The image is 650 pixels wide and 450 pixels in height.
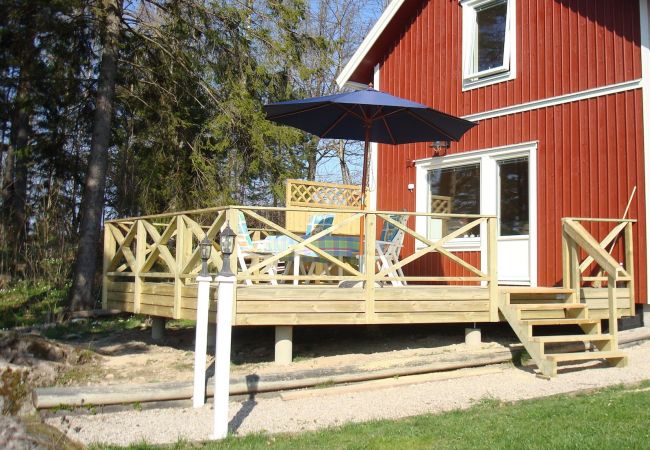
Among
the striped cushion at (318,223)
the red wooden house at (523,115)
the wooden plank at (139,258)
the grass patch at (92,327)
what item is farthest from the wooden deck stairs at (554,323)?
the grass patch at (92,327)

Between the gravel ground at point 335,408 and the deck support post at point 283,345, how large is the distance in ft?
3.38

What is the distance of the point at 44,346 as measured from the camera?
7188 millimetres

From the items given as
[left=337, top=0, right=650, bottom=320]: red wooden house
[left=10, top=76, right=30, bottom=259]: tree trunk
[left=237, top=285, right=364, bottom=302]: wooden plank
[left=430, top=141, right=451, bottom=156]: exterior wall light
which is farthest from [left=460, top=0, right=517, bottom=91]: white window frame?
[left=10, top=76, right=30, bottom=259]: tree trunk

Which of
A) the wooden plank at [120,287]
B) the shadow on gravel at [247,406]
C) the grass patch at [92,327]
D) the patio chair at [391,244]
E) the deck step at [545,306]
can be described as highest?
the patio chair at [391,244]

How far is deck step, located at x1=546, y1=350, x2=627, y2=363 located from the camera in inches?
267

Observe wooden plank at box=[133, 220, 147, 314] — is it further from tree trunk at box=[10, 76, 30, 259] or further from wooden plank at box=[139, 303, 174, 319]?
tree trunk at box=[10, 76, 30, 259]

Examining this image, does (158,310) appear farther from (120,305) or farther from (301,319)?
(301,319)

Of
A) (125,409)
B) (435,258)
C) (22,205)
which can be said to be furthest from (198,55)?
(125,409)

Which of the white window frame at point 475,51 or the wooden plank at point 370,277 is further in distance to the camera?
the white window frame at point 475,51

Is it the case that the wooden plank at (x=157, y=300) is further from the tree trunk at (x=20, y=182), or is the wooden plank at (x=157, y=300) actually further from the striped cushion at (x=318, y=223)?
the tree trunk at (x=20, y=182)

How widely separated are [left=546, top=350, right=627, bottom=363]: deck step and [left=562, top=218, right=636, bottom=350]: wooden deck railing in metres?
0.14

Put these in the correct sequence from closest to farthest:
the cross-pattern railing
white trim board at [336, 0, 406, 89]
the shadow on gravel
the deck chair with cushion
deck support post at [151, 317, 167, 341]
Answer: the shadow on gravel, the deck chair with cushion, deck support post at [151, 317, 167, 341], the cross-pattern railing, white trim board at [336, 0, 406, 89]

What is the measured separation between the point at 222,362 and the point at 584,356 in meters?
4.00

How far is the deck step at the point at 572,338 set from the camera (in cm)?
694
